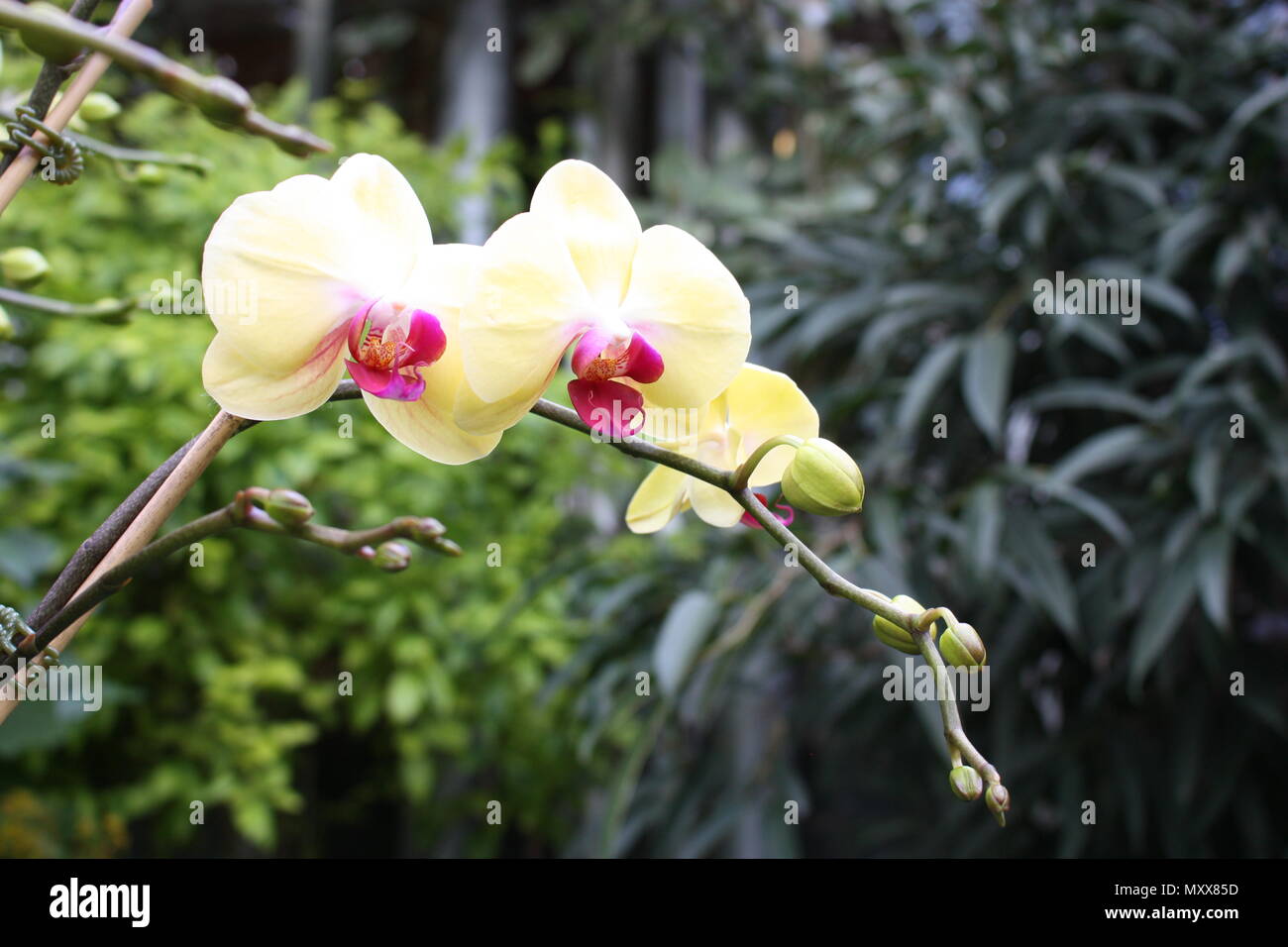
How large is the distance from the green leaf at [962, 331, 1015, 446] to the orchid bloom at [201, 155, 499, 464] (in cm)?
85

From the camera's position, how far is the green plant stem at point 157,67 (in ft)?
0.48

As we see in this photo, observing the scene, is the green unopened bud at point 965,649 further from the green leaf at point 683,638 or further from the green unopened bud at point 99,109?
the green leaf at point 683,638

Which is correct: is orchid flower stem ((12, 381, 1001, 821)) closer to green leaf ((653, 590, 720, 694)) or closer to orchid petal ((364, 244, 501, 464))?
orchid petal ((364, 244, 501, 464))

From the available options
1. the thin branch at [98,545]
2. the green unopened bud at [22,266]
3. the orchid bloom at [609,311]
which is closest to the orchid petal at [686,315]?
the orchid bloom at [609,311]

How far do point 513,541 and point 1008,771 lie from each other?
651mm

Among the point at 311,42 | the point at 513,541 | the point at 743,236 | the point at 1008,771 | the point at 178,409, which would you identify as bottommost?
the point at 1008,771

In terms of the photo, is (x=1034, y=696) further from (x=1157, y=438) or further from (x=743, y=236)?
(x=743, y=236)

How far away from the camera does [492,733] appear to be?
130cm

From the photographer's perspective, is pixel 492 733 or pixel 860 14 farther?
pixel 860 14

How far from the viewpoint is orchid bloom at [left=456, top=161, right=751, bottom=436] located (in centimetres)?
25

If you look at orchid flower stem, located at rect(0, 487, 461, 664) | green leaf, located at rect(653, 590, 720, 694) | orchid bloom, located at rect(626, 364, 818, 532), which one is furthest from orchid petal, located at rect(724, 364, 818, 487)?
green leaf, located at rect(653, 590, 720, 694)

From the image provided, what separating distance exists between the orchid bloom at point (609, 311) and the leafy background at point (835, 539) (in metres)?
0.68

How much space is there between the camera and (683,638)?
Result: 0.94 m
